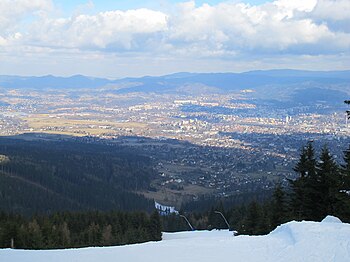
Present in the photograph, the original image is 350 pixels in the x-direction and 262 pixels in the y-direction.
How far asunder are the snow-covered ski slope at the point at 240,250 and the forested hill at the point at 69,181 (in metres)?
73.6

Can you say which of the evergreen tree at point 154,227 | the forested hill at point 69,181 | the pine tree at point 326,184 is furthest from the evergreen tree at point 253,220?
the forested hill at point 69,181

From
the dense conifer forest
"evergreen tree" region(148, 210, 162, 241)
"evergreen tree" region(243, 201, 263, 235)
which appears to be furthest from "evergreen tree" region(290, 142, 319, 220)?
"evergreen tree" region(148, 210, 162, 241)

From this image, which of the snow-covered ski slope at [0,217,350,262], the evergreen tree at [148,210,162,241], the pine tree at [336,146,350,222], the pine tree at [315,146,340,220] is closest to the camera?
the snow-covered ski slope at [0,217,350,262]

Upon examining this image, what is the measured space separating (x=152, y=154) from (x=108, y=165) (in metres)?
41.8

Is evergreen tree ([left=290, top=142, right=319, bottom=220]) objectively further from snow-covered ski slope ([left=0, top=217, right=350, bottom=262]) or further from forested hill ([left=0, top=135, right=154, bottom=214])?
forested hill ([left=0, top=135, right=154, bottom=214])

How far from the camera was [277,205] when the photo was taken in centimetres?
2716

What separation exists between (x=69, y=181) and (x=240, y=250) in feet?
357

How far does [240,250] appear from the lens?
45.5 feet

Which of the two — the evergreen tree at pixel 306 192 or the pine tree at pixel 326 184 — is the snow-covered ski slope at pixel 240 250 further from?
the evergreen tree at pixel 306 192

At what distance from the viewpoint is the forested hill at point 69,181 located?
9438 centimetres

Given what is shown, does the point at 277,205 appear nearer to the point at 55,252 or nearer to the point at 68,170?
the point at 55,252

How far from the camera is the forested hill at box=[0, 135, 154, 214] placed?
9438 cm

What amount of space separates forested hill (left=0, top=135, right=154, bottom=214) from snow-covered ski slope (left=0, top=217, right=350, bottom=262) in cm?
7363

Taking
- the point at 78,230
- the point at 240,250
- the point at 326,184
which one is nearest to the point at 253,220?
the point at 326,184
